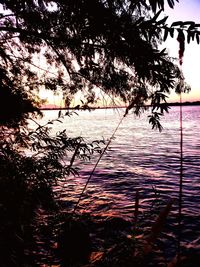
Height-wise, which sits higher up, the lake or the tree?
the tree

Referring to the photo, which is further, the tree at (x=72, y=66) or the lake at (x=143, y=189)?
the lake at (x=143, y=189)

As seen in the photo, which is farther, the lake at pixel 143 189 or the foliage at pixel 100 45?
the lake at pixel 143 189

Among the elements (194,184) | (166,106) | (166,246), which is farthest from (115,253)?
(194,184)

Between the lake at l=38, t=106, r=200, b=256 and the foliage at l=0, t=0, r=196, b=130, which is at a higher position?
the foliage at l=0, t=0, r=196, b=130

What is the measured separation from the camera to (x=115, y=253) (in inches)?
249

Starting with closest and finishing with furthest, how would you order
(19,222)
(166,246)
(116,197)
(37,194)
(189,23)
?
1. (189,23)
2. (19,222)
3. (37,194)
4. (166,246)
5. (116,197)

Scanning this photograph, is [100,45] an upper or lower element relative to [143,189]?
upper

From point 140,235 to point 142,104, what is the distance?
4471 mm

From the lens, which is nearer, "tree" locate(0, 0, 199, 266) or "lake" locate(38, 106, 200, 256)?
"tree" locate(0, 0, 199, 266)

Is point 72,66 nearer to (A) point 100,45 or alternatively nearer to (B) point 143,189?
(A) point 100,45

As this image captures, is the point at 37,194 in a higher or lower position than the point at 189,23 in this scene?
lower

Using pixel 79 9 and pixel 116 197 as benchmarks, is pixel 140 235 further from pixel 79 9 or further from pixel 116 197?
pixel 79 9

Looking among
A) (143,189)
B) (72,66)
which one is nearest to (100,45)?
(72,66)

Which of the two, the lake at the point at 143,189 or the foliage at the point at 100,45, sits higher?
the foliage at the point at 100,45
